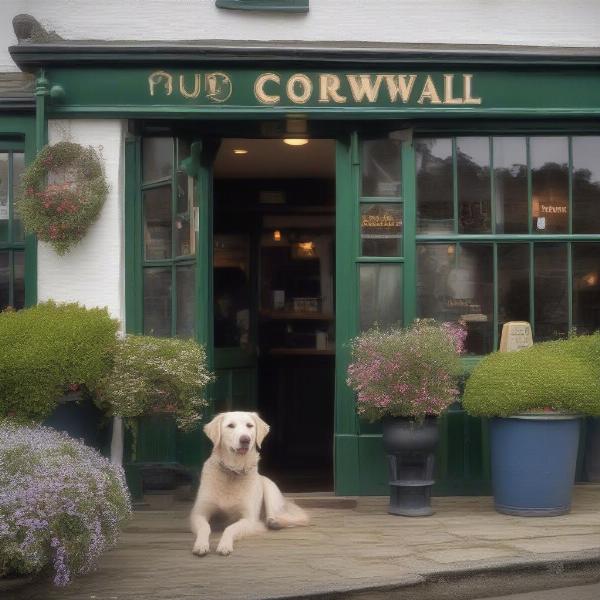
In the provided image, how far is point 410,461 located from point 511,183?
2.60 metres

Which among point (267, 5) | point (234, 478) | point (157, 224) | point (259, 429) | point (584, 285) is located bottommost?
point (234, 478)

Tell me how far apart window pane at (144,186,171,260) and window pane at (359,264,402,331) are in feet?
5.52

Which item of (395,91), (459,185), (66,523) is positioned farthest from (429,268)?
(66,523)

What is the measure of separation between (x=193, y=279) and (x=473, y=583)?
389 centimetres

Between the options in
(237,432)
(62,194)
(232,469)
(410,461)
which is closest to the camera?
(237,432)

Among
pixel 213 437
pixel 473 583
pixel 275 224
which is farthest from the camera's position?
pixel 275 224

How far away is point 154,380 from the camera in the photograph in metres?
8.66

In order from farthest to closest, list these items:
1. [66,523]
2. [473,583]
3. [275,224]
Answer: [275,224]
[473,583]
[66,523]

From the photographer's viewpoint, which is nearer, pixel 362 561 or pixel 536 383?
pixel 362 561

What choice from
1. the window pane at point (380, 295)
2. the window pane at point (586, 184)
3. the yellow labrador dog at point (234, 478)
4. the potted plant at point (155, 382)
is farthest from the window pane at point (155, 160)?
the window pane at point (586, 184)

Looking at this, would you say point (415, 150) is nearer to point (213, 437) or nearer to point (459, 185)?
point (459, 185)

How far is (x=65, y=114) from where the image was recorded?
30.8ft

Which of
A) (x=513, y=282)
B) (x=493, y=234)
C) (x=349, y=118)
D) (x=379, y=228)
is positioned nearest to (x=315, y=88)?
(x=349, y=118)

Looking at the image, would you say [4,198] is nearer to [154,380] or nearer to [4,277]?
[4,277]
